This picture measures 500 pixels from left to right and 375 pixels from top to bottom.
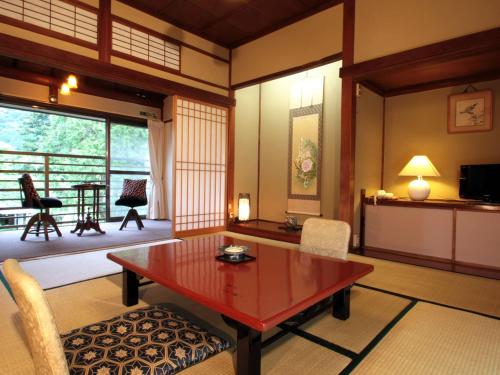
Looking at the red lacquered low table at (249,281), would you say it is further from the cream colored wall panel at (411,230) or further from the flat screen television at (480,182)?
the flat screen television at (480,182)

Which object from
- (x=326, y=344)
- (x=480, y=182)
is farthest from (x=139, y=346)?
(x=480, y=182)

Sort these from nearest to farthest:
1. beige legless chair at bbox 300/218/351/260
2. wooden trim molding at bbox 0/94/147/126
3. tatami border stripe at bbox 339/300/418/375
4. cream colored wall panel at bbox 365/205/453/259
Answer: tatami border stripe at bbox 339/300/418/375, beige legless chair at bbox 300/218/351/260, cream colored wall panel at bbox 365/205/453/259, wooden trim molding at bbox 0/94/147/126

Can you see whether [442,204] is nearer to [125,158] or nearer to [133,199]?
[133,199]

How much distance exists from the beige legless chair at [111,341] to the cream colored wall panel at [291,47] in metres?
3.61

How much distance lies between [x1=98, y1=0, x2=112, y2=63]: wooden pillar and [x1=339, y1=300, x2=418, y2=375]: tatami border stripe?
12.6 ft

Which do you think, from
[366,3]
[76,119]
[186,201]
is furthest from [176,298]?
[76,119]

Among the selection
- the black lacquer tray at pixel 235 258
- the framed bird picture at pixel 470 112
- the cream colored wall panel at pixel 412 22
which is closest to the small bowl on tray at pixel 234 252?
the black lacquer tray at pixel 235 258

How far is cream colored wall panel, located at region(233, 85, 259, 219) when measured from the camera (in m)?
5.19

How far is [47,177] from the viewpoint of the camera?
5.50 meters

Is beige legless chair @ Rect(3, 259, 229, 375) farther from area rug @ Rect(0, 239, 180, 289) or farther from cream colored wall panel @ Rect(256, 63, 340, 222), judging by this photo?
cream colored wall panel @ Rect(256, 63, 340, 222)

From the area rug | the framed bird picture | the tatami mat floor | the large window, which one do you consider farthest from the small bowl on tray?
the large window

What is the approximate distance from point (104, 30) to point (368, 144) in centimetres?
359

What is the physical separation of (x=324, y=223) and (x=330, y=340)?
78cm

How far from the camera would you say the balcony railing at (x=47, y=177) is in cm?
508
